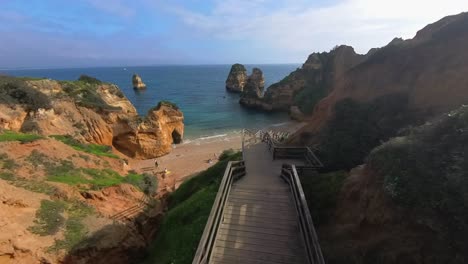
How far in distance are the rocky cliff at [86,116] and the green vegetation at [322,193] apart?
852 inches

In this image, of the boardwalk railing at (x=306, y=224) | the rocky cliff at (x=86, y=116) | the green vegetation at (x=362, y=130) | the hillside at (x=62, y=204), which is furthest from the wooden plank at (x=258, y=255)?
the rocky cliff at (x=86, y=116)

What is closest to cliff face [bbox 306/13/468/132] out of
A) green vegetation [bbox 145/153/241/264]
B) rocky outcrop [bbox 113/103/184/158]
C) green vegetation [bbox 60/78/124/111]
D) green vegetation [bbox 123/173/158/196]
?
green vegetation [bbox 145/153/241/264]

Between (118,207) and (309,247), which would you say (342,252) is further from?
(118,207)

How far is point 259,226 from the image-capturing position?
9.10 meters

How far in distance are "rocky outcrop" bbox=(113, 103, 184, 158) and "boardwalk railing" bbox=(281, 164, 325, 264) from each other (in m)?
25.4

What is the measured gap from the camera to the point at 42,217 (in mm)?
11656

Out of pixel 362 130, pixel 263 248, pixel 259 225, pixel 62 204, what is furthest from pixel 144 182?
pixel 362 130

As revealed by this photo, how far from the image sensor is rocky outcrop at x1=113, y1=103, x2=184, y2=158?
3219 centimetres

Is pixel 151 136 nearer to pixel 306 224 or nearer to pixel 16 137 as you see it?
pixel 16 137

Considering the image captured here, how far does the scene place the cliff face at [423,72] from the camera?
11.0 m

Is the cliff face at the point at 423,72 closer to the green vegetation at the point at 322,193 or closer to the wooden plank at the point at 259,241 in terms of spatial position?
the green vegetation at the point at 322,193

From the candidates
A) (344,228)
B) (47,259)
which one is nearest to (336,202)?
(344,228)

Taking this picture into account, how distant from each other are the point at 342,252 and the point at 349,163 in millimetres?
5228

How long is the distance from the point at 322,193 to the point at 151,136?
90.4 ft
